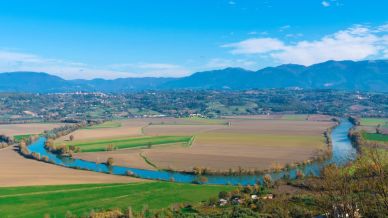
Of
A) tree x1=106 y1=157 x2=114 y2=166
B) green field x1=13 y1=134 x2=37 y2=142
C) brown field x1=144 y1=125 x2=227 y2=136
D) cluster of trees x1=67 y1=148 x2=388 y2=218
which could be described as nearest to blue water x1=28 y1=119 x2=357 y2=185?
tree x1=106 y1=157 x2=114 y2=166

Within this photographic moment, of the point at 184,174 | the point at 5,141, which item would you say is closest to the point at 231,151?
the point at 184,174

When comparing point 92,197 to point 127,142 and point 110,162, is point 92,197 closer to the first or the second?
point 110,162

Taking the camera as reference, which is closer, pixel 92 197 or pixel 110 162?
pixel 92 197

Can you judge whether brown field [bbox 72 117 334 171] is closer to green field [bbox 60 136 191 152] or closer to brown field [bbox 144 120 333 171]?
brown field [bbox 144 120 333 171]

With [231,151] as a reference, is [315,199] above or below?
above

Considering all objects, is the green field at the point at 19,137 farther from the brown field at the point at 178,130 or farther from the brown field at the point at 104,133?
the brown field at the point at 178,130

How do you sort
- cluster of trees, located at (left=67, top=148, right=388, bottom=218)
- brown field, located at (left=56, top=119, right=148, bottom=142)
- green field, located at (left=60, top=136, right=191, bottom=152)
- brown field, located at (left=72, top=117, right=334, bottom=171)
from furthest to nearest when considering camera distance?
brown field, located at (left=56, top=119, right=148, bottom=142) < green field, located at (left=60, top=136, right=191, bottom=152) < brown field, located at (left=72, top=117, right=334, bottom=171) < cluster of trees, located at (left=67, top=148, right=388, bottom=218)

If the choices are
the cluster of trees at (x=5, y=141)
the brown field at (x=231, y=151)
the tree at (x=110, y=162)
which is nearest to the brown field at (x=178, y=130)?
the brown field at (x=231, y=151)
